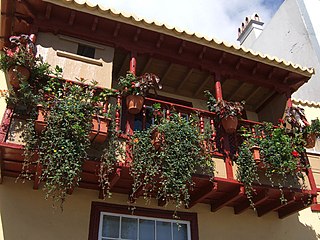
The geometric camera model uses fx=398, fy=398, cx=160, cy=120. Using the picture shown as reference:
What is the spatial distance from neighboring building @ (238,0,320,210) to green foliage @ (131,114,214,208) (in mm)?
5622

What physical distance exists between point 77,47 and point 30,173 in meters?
2.51

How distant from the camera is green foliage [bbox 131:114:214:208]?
252 inches

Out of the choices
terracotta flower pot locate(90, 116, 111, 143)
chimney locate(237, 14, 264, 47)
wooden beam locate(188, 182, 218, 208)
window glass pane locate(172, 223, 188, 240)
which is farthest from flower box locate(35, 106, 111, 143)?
chimney locate(237, 14, 264, 47)

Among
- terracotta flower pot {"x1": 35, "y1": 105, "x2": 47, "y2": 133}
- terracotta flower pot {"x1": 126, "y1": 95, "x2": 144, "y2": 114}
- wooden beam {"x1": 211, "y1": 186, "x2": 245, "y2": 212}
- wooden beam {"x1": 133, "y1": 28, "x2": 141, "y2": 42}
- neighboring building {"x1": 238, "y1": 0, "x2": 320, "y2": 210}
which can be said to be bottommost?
wooden beam {"x1": 211, "y1": 186, "x2": 245, "y2": 212}

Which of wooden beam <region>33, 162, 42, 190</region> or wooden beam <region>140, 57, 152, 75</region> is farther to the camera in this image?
wooden beam <region>140, 57, 152, 75</region>

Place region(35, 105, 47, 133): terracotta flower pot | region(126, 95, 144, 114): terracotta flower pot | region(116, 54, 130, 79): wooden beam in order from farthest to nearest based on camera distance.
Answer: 1. region(116, 54, 130, 79): wooden beam
2. region(126, 95, 144, 114): terracotta flower pot
3. region(35, 105, 47, 133): terracotta flower pot

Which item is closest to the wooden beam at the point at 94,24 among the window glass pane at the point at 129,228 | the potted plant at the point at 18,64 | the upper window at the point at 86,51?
the upper window at the point at 86,51

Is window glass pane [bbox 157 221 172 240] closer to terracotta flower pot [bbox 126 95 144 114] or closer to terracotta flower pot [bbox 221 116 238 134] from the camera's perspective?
terracotta flower pot [bbox 221 116 238 134]

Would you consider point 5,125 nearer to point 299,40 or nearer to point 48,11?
point 48,11

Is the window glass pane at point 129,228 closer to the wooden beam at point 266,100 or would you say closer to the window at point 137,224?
the window at point 137,224

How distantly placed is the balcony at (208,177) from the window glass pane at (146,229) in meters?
0.41

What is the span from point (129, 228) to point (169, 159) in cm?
166

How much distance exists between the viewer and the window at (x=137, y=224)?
23.1 feet

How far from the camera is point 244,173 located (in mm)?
7207
